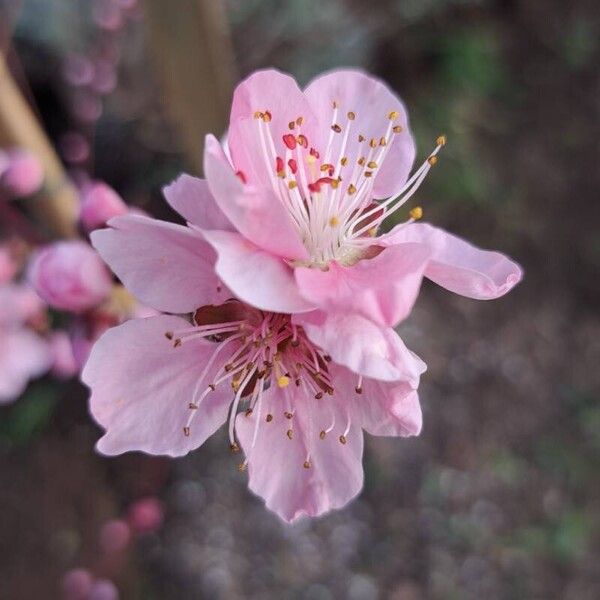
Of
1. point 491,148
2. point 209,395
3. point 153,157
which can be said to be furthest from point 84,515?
point 491,148

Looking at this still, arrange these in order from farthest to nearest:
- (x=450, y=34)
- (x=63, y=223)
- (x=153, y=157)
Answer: (x=450, y=34)
(x=153, y=157)
(x=63, y=223)

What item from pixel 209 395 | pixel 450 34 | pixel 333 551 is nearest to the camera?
pixel 209 395

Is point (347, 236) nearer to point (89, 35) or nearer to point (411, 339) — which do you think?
point (411, 339)

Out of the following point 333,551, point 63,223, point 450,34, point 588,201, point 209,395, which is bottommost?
point 333,551

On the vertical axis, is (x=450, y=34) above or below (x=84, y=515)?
above

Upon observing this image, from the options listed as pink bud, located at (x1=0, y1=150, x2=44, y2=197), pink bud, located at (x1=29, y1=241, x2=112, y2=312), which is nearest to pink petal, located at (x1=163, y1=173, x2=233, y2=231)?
pink bud, located at (x1=29, y1=241, x2=112, y2=312)

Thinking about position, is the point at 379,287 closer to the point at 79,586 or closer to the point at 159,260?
the point at 159,260
